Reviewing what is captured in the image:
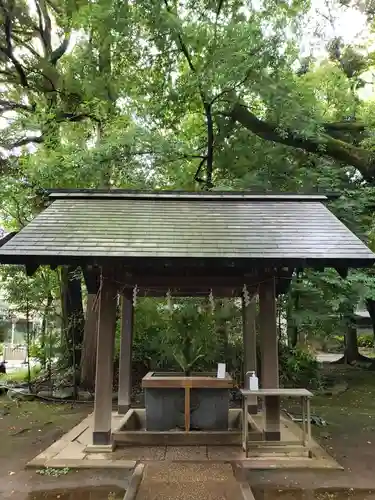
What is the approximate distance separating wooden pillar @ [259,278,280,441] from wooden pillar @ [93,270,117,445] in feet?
6.44

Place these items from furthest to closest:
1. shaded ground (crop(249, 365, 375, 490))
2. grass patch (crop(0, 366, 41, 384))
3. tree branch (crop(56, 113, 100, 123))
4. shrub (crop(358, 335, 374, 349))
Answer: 1. shrub (crop(358, 335, 374, 349))
2. grass patch (crop(0, 366, 41, 384))
3. tree branch (crop(56, 113, 100, 123))
4. shaded ground (crop(249, 365, 375, 490))

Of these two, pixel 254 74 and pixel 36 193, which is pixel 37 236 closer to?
pixel 36 193

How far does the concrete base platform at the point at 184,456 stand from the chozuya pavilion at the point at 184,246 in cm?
23

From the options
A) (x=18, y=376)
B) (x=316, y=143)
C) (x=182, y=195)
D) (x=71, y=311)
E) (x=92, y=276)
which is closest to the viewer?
(x=92, y=276)

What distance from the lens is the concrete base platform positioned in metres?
4.72

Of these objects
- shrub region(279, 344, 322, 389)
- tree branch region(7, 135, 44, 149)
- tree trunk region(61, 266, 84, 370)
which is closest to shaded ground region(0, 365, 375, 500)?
shrub region(279, 344, 322, 389)

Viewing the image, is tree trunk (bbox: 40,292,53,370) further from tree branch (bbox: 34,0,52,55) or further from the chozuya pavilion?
tree branch (bbox: 34,0,52,55)

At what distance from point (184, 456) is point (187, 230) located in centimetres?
281

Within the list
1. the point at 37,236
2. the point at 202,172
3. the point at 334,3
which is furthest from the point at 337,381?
the point at 334,3

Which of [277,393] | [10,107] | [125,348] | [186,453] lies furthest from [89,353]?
[10,107]

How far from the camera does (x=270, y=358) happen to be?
5.44m

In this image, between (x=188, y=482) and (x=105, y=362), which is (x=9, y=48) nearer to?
(x=105, y=362)

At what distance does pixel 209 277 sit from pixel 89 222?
1.82m

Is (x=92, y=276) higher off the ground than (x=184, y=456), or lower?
higher
